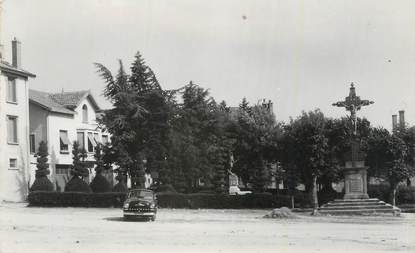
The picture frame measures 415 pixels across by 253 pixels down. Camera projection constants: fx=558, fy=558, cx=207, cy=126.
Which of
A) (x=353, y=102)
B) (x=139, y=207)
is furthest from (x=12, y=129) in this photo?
(x=353, y=102)

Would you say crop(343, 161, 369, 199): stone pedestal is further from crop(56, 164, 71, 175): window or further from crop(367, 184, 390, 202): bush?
crop(56, 164, 71, 175): window

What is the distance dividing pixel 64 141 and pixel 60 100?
4.98 meters

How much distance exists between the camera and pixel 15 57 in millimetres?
45312

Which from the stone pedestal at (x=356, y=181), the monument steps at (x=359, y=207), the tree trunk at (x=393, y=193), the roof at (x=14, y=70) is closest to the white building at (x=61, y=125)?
the roof at (x=14, y=70)

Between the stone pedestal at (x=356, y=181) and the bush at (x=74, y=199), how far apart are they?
15.2m

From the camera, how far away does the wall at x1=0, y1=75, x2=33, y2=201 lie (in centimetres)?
4169

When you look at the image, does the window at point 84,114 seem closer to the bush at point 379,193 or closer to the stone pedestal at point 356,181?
the bush at point 379,193

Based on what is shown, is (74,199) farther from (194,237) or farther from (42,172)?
(194,237)

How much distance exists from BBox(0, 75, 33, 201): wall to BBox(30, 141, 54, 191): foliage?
1085mm

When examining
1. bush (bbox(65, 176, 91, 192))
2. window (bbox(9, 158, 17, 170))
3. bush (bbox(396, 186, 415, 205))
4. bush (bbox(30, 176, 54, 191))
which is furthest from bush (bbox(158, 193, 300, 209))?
bush (bbox(396, 186, 415, 205))

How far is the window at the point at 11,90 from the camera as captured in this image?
43062 millimetres

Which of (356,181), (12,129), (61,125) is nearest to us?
(356,181)

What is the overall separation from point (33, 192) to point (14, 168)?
228 inches

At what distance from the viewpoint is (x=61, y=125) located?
51844 mm
